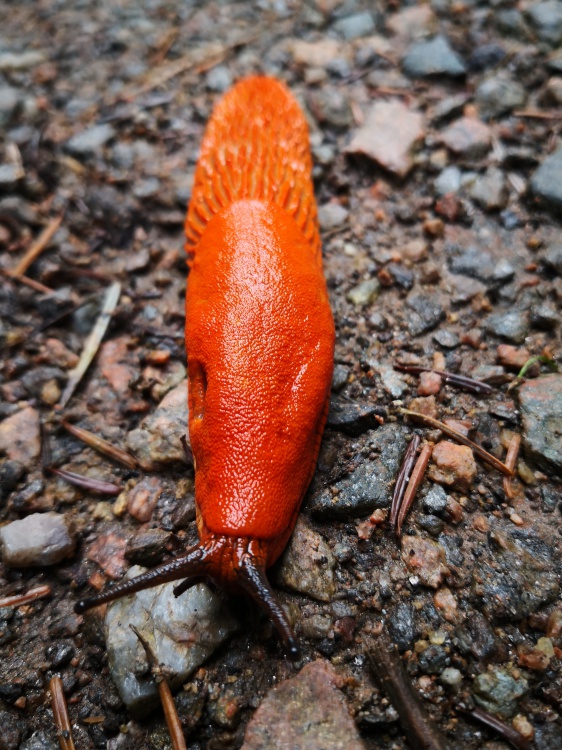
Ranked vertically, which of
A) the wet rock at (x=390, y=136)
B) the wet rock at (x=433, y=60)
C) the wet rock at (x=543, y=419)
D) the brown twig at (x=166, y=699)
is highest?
the wet rock at (x=433, y=60)

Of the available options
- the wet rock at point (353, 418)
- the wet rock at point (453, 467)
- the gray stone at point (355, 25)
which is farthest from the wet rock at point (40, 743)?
the gray stone at point (355, 25)

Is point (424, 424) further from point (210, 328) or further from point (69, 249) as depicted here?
point (69, 249)

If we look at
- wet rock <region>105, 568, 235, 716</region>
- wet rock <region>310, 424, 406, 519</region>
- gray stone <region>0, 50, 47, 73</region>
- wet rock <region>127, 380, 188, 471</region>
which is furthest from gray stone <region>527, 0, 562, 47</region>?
wet rock <region>105, 568, 235, 716</region>

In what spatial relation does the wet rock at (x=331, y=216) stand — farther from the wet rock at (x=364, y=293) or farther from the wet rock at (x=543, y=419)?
the wet rock at (x=543, y=419)

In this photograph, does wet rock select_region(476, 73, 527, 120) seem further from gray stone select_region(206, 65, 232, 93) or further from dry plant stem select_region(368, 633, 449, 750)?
dry plant stem select_region(368, 633, 449, 750)

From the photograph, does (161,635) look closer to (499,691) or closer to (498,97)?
(499,691)

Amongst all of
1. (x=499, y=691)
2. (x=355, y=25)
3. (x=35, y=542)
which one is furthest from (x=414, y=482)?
(x=355, y=25)
